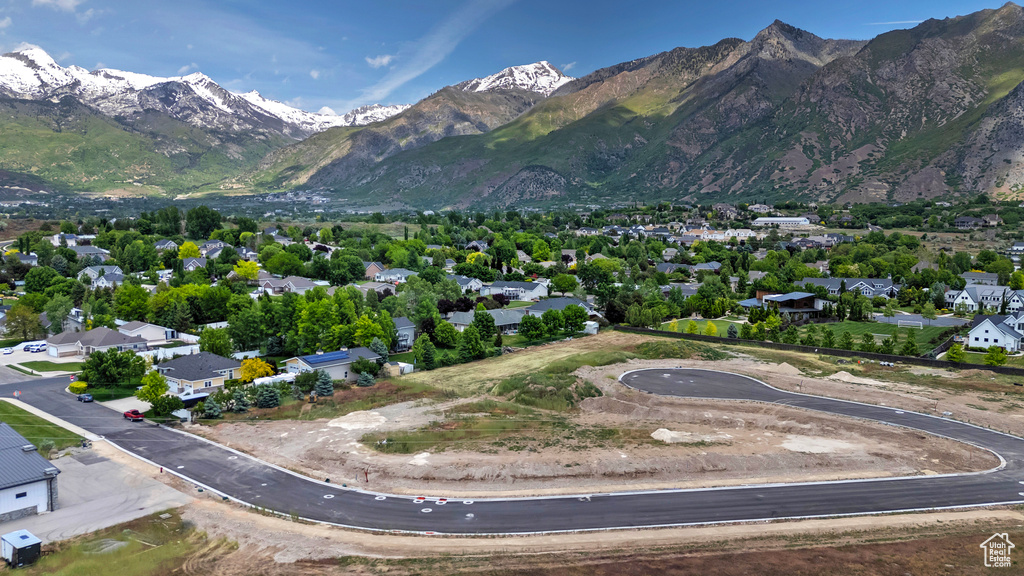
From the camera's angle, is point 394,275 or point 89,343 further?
point 394,275

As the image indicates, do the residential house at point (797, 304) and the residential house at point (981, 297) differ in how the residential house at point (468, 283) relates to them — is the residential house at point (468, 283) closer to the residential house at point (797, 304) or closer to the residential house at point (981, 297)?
the residential house at point (797, 304)

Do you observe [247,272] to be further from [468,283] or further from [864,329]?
[864,329]

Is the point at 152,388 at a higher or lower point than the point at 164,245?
lower

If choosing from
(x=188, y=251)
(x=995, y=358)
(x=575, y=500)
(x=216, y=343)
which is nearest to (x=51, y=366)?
(x=216, y=343)

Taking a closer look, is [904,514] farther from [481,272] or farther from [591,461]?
[481,272]

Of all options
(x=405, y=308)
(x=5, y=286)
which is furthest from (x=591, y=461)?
(x=5, y=286)

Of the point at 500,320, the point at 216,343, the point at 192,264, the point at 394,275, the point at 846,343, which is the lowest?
the point at 846,343
